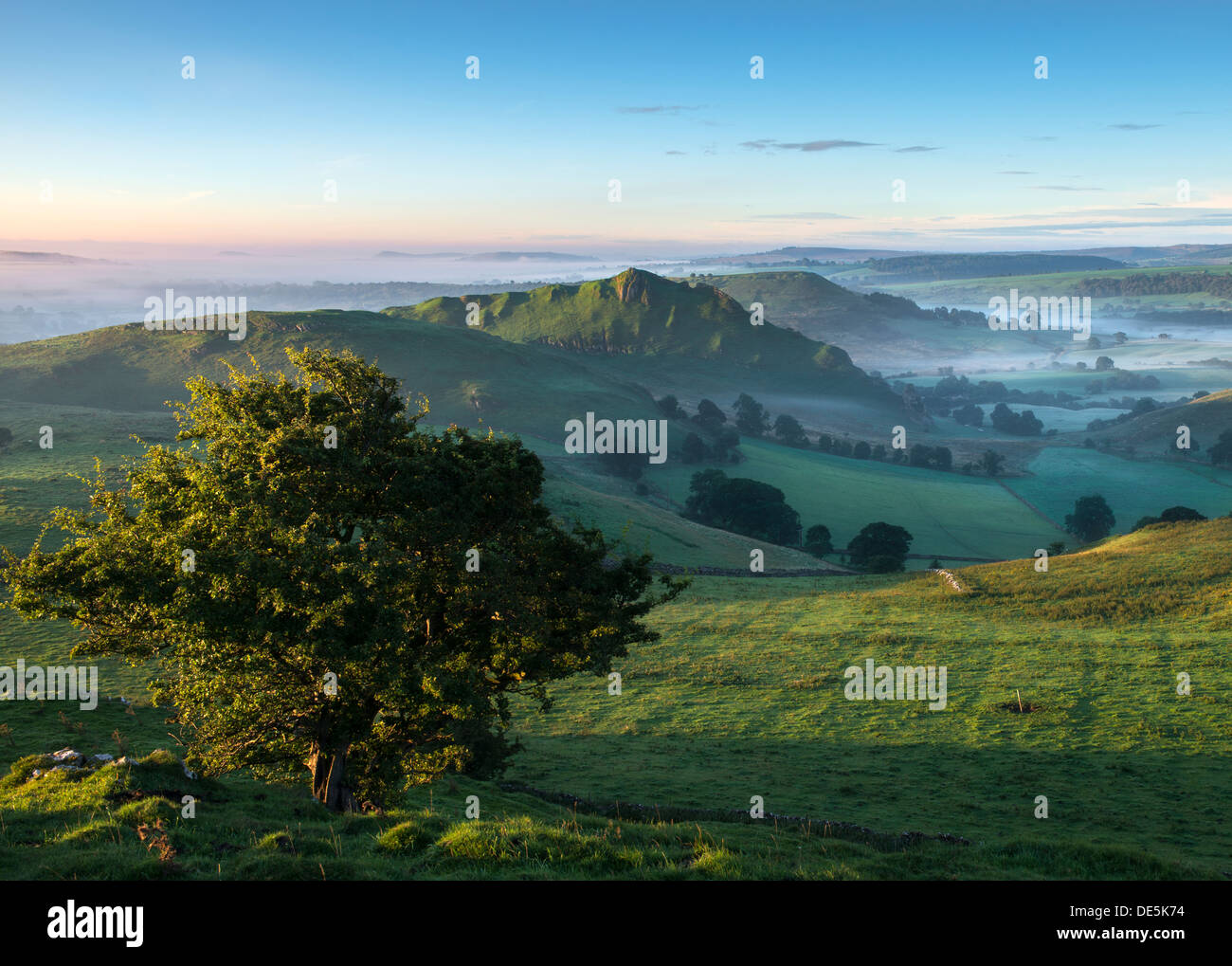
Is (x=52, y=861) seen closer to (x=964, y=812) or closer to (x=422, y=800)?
(x=422, y=800)

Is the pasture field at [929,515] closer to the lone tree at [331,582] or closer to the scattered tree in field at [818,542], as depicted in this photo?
the scattered tree in field at [818,542]

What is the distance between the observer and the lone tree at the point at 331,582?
20.5 meters

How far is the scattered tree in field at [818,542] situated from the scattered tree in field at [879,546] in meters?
12.8

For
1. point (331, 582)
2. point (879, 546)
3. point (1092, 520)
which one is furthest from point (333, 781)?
point (1092, 520)

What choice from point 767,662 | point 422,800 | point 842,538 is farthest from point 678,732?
point 842,538

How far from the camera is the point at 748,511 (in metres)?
142

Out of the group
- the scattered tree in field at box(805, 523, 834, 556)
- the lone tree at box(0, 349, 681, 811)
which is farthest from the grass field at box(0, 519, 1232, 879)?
the scattered tree in field at box(805, 523, 834, 556)

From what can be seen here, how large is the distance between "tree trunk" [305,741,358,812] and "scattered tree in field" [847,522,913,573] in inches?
3963

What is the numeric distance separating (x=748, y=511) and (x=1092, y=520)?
236ft

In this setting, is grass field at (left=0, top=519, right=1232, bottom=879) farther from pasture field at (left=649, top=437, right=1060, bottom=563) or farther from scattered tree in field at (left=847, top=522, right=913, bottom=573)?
pasture field at (left=649, top=437, right=1060, bottom=563)

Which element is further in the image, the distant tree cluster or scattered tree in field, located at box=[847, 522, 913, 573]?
the distant tree cluster

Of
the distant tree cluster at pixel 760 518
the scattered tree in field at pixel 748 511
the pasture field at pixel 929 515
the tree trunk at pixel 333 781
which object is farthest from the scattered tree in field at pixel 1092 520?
the tree trunk at pixel 333 781

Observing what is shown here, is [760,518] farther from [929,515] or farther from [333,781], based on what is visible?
[333,781]

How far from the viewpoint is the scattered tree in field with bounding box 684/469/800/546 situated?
140 meters
